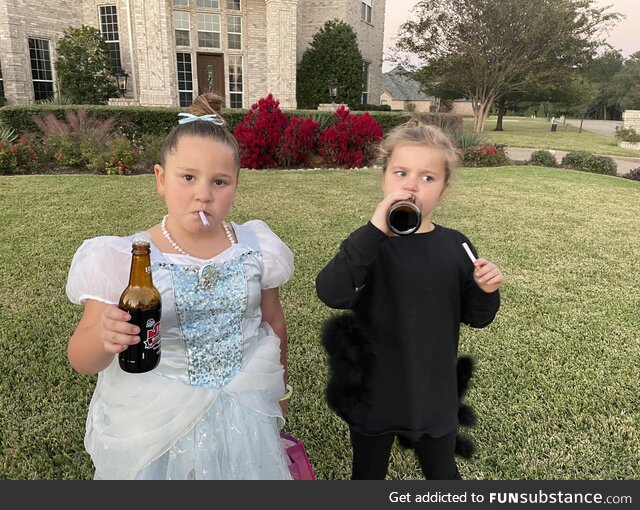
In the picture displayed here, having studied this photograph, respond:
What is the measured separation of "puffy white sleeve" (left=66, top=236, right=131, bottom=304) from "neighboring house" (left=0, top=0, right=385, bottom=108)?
1931cm

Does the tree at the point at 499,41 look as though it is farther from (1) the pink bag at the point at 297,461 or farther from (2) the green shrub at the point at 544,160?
(1) the pink bag at the point at 297,461

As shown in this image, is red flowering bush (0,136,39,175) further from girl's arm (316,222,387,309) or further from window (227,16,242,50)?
window (227,16,242,50)

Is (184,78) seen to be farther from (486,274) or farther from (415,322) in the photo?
(486,274)

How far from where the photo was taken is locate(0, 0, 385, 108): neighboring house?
1838cm

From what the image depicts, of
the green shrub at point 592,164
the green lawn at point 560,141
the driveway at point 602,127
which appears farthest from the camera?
the driveway at point 602,127

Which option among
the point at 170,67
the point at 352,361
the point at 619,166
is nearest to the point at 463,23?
the point at 619,166

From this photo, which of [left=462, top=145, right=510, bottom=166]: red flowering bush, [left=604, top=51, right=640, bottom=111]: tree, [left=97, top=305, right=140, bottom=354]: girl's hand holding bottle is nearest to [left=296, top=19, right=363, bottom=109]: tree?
[left=462, top=145, right=510, bottom=166]: red flowering bush

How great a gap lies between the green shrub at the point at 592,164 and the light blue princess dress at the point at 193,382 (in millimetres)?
15041

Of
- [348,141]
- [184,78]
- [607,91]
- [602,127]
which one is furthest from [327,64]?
[607,91]

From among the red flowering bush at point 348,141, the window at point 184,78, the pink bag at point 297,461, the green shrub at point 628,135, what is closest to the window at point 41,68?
the window at point 184,78

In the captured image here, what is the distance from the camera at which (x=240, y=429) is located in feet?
5.21

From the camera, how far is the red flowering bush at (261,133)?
11.6 m
